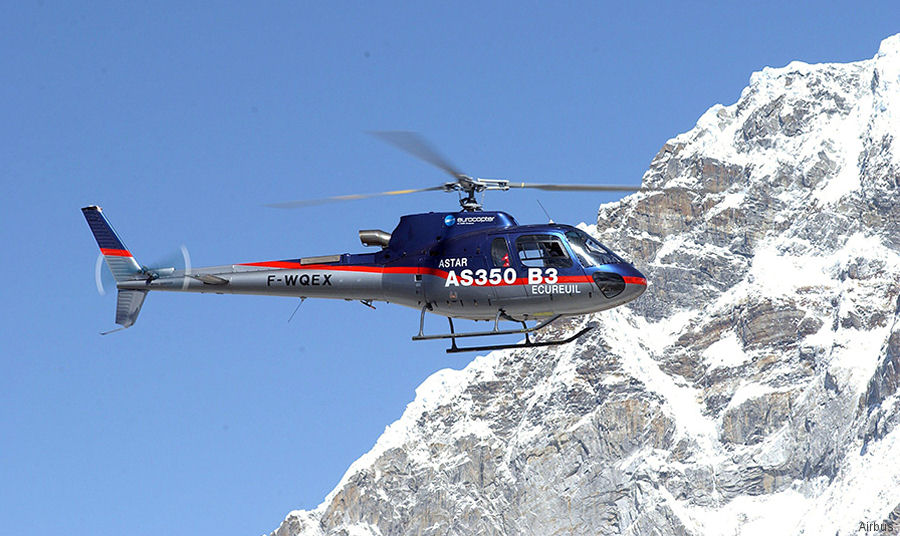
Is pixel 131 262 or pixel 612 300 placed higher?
pixel 131 262

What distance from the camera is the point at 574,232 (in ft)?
157

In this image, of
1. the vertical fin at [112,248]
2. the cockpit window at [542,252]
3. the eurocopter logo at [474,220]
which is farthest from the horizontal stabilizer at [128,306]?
the cockpit window at [542,252]

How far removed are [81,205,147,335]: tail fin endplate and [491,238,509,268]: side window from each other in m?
11.9

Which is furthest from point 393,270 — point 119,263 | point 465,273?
point 119,263

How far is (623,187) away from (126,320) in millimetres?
17200

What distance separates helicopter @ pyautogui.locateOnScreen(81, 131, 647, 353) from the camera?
1865 inches

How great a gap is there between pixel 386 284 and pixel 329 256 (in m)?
2.26

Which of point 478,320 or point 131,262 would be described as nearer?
point 478,320

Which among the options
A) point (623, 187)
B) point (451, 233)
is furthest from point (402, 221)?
point (623, 187)

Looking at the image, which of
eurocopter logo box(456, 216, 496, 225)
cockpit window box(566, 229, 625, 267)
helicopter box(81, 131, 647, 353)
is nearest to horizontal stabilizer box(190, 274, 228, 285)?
helicopter box(81, 131, 647, 353)

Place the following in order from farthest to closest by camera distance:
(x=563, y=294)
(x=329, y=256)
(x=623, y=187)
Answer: (x=329, y=256) → (x=563, y=294) → (x=623, y=187)

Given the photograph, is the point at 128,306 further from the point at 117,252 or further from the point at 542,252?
the point at 542,252

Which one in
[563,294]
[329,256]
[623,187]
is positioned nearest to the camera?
[623,187]

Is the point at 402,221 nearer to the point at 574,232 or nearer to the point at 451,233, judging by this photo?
the point at 451,233
